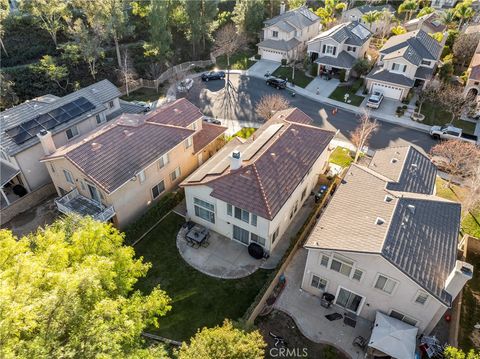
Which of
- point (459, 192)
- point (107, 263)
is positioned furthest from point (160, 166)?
point (459, 192)

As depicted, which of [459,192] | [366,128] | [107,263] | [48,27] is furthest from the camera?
[48,27]

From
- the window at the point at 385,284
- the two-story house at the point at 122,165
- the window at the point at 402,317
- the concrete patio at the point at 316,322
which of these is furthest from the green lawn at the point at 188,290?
the window at the point at 402,317

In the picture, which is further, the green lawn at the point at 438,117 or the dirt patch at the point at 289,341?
the green lawn at the point at 438,117

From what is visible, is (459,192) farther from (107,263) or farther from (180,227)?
(107,263)


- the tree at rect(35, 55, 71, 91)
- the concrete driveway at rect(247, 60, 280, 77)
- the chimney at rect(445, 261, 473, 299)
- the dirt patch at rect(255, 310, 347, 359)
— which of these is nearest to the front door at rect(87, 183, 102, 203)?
the dirt patch at rect(255, 310, 347, 359)

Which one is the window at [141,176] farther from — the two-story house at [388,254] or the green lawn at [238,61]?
the green lawn at [238,61]

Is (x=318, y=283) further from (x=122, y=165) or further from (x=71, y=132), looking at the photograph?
(x=71, y=132)

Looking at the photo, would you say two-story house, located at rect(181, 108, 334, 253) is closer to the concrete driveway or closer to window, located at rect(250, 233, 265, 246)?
window, located at rect(250, 233, 265, 246)
